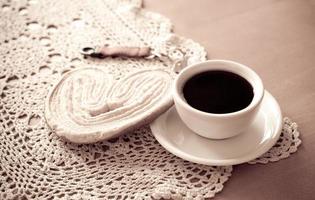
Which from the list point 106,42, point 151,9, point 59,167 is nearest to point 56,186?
point 59,167

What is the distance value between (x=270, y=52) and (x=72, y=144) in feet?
1.22

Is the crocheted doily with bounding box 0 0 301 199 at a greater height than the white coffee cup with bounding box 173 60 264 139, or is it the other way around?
the white coffee cup with bounding box 173 60 264 139

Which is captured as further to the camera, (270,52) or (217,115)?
(270,52)

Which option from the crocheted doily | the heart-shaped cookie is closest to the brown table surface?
the crocheted doily

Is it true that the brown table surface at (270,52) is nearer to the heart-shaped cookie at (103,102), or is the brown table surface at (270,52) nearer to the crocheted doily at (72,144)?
the crocheted doily at (72,144)

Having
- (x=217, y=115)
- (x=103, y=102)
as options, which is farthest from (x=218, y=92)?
(x=103, y=102)

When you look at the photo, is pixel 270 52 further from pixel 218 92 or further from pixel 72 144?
pixel 72 144

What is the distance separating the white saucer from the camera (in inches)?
21.8

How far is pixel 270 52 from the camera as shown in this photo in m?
0.74

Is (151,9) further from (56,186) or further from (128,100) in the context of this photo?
(56,186)

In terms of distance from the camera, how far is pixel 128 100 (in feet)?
2.05

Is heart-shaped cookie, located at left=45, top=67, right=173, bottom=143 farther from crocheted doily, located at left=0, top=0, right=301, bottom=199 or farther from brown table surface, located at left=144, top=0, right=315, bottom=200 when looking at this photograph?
brown table surface, located at left=144, top=0, right=315, bottom=200

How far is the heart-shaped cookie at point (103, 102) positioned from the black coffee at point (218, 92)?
5 centimetres

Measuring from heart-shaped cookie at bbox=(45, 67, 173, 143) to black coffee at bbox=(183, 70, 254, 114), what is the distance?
0.05 m
